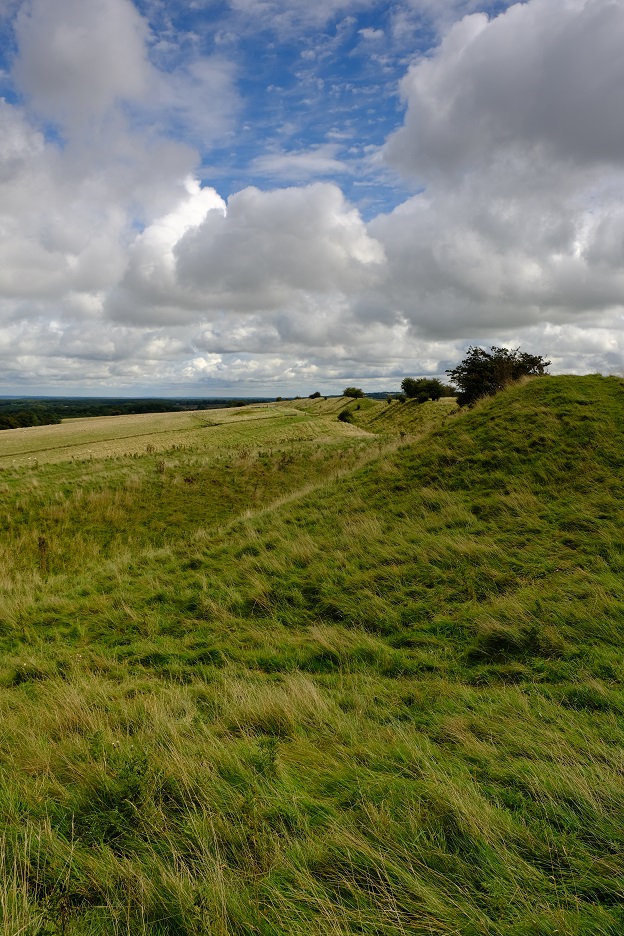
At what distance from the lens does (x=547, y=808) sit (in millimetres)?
3180

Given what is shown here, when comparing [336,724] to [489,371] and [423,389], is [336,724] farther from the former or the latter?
[423,389]

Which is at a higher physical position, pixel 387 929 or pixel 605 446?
pixel 605 446

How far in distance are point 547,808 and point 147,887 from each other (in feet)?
8.70

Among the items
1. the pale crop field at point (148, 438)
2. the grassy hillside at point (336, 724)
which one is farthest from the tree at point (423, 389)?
the grassy hillside at point (336, 724)

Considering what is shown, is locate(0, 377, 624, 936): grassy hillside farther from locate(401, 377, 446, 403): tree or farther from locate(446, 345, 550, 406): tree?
locate(401, 377, 446, 403): tree

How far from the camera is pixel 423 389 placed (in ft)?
220

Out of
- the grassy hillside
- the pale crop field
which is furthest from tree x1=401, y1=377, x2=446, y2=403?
the grassy hillside

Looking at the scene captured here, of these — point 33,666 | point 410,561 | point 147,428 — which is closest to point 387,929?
point 33,666

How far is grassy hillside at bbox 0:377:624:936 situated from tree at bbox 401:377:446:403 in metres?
53.3

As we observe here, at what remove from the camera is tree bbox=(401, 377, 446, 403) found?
65.0 meters

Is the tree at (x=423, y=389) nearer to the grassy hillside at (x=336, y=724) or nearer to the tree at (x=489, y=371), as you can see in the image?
the tree at (x=489, y=371)

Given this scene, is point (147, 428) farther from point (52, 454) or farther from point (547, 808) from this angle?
point (547, 808)

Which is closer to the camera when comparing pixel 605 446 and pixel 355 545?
Result: pixel 355 545

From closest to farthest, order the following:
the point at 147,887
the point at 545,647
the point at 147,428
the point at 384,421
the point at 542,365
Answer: the point at 147,887 → the point at 545,647 → the point at 542,365 → the point at 147,428 → the point at 384,421
